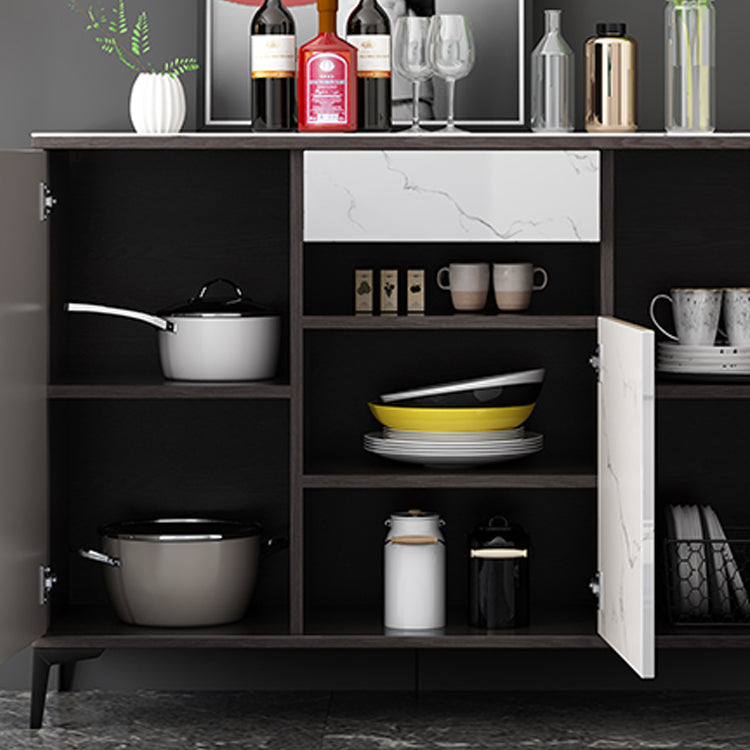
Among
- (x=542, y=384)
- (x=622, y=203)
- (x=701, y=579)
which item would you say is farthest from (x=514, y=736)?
(x=622, y=203)

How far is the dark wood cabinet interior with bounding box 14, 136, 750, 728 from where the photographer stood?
9.09ft

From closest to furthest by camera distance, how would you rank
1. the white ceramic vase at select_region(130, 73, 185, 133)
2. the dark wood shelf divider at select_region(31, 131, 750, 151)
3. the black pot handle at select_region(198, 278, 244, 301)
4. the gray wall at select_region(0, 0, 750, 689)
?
the dark wood shelf divider at select_region(31, 131, 750, 151) → the white ceramic vase at select_region(130, 73, 185, 133) → the black pot handle at select_region(198, 278, 244, 301) → the gray wall at select_region(0, 0, 750, 689)

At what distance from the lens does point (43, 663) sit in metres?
2.54

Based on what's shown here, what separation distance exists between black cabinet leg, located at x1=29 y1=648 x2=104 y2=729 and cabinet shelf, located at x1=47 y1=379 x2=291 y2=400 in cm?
50

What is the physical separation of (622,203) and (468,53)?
51 cm

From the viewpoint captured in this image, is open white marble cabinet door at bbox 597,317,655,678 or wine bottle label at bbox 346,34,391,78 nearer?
open white marble cabinet door at bbox 597,317,655,678

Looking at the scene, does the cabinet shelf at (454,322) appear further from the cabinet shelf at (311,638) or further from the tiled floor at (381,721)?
the tiled floor at (381,721)

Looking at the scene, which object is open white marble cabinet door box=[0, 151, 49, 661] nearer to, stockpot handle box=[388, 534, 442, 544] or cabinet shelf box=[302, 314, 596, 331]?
cabinet shelf box=[302, 314, 596, 331]

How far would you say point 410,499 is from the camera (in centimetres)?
281

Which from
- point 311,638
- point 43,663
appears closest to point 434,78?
point 311,638

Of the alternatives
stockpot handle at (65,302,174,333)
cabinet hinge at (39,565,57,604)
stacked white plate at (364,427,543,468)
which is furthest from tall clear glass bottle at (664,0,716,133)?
cabinet hinge at (39,565,57,604)

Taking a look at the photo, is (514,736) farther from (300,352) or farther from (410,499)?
(300,352)

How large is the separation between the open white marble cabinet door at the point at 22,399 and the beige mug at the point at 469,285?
0.80 m

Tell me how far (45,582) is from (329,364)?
749 millimetres
